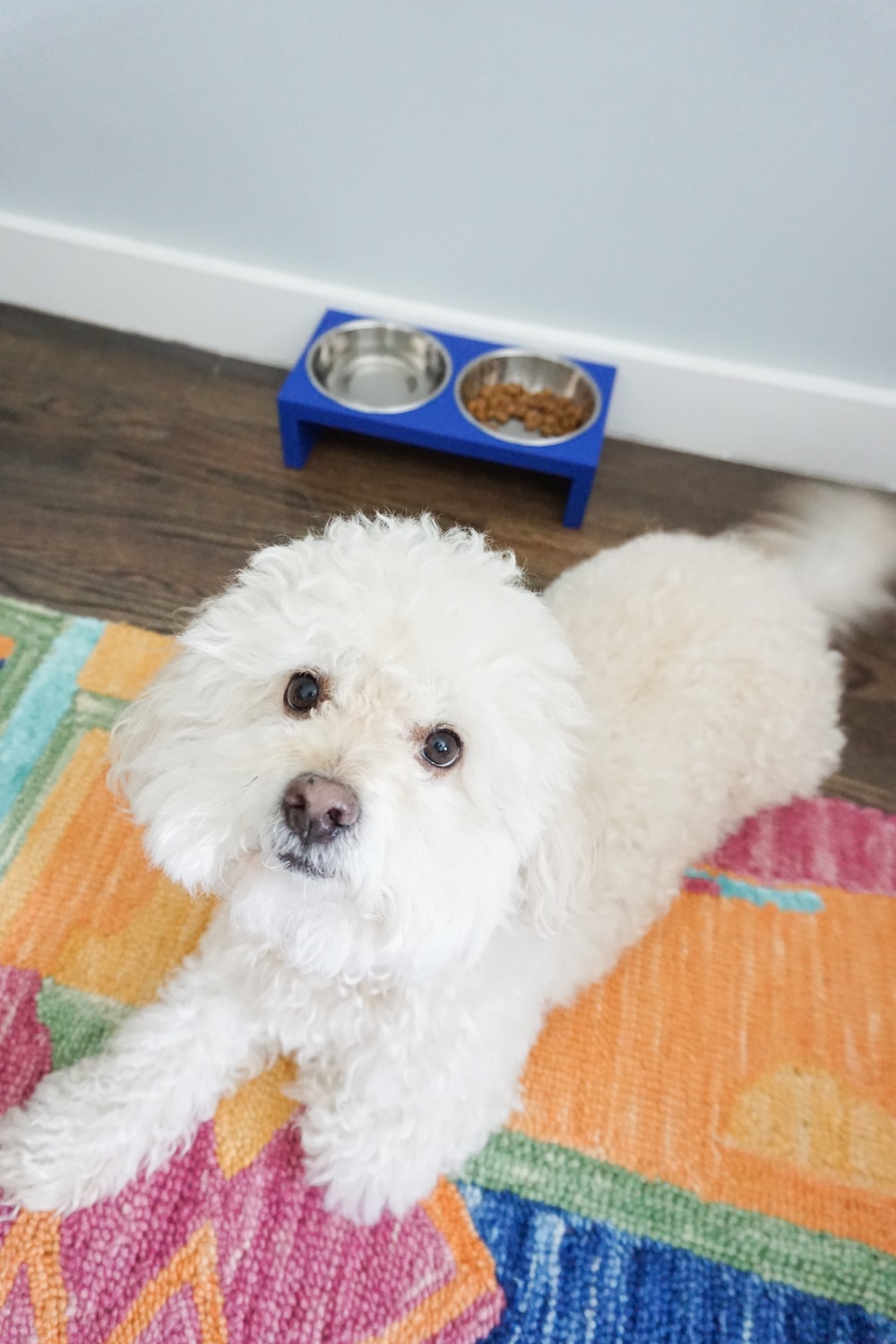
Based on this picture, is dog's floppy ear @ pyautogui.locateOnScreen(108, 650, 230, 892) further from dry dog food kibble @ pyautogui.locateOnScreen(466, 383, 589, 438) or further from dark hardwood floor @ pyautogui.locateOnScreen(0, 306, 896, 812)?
dry dog food kibble @ pyautogui.locateOnScreen(466, 383, 589, 438)

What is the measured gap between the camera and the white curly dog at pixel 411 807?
27.6 inches

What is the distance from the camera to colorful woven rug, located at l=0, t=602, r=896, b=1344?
0.94m

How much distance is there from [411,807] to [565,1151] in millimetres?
627

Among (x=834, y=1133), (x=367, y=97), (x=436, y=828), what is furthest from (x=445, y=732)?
(x=367, y=97)

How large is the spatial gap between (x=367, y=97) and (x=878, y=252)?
3.11 ft

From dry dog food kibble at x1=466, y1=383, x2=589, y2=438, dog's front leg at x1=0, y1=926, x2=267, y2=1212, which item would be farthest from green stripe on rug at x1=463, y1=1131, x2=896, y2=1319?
dry dog food kibble at x1=466, y1=383, x2=589, y2=438

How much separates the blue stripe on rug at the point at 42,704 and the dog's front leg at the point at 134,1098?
1.42 feet

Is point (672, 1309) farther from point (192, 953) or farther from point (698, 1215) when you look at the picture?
point (192, 953)

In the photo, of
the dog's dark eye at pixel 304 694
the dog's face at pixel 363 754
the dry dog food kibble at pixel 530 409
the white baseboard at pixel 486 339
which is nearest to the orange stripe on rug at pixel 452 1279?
the dog's face at pixel 363 754

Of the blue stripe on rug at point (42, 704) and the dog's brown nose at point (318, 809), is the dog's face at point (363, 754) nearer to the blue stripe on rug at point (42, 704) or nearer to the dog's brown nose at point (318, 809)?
the dog's brown nose at point (318, 809)

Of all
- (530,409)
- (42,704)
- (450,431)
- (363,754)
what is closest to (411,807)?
(363,754)

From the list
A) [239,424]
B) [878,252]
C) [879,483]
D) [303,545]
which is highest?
[878,252]

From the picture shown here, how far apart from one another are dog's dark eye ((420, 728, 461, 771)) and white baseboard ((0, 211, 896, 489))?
130 centimetres

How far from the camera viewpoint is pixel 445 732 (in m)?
0.75
